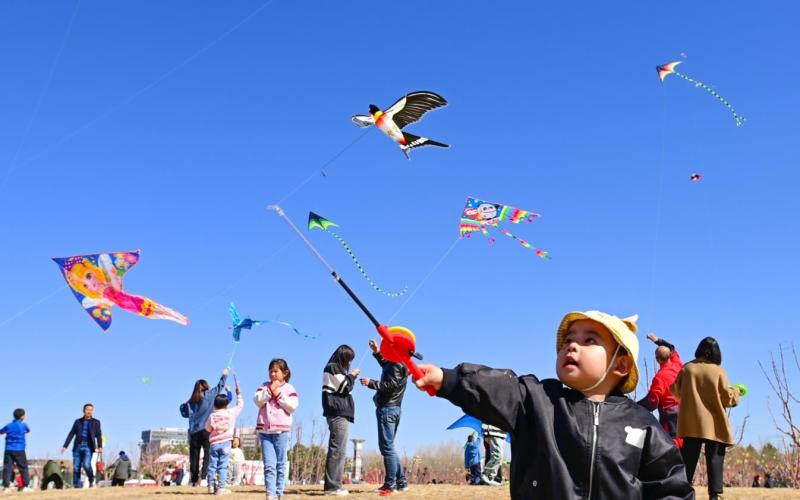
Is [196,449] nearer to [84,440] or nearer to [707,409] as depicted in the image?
[84,440]

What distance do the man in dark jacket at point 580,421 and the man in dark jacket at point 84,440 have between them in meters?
12.6

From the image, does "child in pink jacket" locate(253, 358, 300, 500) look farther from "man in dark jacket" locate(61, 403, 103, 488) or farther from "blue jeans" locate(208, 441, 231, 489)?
"man in dark jacket" locate(61, 403, 103, 488)

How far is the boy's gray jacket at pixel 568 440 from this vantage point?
10.3 feet

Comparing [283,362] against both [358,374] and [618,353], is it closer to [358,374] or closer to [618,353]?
[358,374]

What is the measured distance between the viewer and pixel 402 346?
3131 mm

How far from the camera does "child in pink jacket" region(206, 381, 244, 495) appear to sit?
34.8ft

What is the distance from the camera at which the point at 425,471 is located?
1227 inches

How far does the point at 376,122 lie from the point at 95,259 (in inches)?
243

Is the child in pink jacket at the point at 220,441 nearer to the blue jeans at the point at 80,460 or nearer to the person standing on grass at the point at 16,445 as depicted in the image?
the blue jeans at the point at 80,460

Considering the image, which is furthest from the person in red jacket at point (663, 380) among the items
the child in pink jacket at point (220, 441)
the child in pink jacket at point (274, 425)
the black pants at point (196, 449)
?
the black pants at point (196, 449)

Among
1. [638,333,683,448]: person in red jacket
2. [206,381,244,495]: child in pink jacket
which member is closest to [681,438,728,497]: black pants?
[638,333,683,448]: person in red jacket

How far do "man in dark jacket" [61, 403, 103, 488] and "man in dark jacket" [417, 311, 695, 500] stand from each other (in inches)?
498

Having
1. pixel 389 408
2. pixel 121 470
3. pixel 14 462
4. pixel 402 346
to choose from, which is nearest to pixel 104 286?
pixel 14 462

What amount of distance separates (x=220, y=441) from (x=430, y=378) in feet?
27.1
